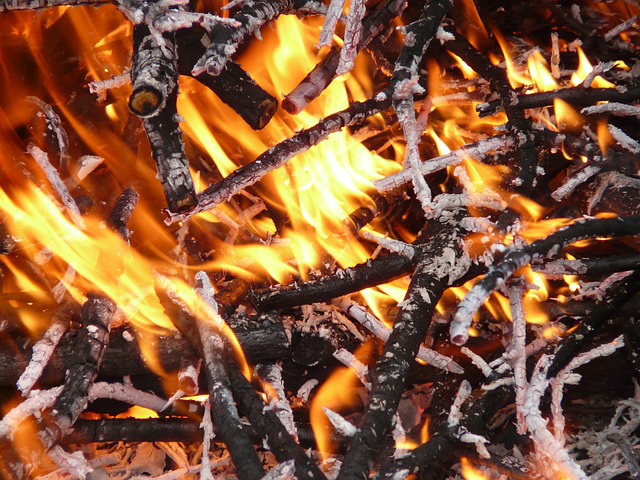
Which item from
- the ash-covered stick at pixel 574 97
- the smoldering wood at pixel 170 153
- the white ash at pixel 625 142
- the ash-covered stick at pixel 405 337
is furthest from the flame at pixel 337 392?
the white ash at pixel 625 142

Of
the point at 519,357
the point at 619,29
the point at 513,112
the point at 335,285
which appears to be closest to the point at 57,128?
the point at 335,285

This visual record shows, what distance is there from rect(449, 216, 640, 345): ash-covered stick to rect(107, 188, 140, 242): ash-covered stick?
1.29m

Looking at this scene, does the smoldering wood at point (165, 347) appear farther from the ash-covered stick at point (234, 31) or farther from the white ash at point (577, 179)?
the white ash at point (577, 179)

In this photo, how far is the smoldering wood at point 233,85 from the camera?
178 centimetres

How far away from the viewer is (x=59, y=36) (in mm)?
2412

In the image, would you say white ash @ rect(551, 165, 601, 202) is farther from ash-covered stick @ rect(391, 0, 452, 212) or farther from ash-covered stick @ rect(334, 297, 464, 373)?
ash-covered stick @ rect(334, 297, 464, 373)

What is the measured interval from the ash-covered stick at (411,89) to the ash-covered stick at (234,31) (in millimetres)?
439

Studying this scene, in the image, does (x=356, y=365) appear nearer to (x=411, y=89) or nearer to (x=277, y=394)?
(x=277, y=394)

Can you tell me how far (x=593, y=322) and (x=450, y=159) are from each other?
745mm

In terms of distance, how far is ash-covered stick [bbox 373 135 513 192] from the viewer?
1.99 m

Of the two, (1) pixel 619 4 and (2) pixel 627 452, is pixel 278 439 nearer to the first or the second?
(2) pixel 627 452

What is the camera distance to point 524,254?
152cm

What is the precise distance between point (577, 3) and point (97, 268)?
9.13 ft

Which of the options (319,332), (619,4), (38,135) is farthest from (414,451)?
(619,4)
